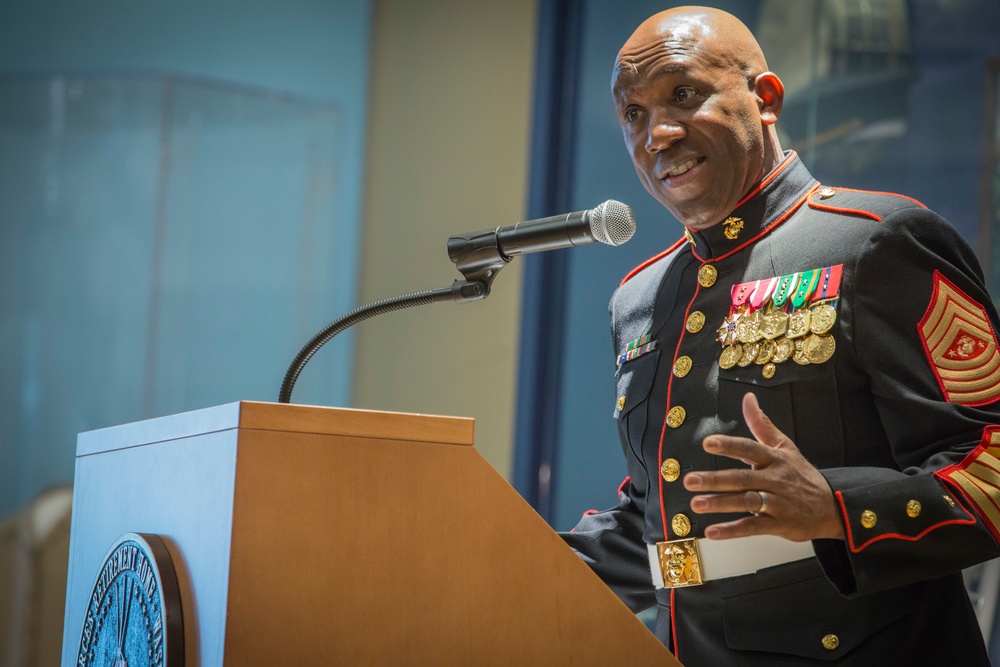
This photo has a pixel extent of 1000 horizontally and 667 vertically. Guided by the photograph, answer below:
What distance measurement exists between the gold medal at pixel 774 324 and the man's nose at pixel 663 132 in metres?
0.27

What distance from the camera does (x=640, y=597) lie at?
1.54 metres

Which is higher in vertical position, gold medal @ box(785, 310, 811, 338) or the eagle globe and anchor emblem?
gold medal @ box(785, 310, 811, 338)

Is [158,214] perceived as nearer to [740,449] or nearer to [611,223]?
[611,223]

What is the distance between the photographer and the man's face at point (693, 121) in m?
1.48

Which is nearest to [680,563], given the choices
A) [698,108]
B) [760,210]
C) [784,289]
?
[784,289]

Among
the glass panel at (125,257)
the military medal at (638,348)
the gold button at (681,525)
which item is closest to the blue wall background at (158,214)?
the glass panel at (125,257)

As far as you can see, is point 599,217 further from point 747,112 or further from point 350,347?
point 350,347

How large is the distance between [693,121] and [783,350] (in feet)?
1.11

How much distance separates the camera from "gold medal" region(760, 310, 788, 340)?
1370 millimetres

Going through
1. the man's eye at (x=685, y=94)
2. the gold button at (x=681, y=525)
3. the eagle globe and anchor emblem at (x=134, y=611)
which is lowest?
the eagle globe and anchor emblem at (x=134, y=611)

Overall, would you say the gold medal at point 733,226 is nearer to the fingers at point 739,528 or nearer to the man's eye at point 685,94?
the man's eye at point 685,94

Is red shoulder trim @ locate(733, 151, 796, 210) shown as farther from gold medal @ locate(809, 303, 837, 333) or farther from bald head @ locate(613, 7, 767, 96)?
gold medal @ locate(809, 303, 837, 333)

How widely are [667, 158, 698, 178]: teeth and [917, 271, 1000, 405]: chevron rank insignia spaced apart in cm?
37

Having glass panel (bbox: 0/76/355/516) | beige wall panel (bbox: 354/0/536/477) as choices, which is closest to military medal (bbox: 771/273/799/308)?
beige wall panel (bbox: 354/0/536/477)
